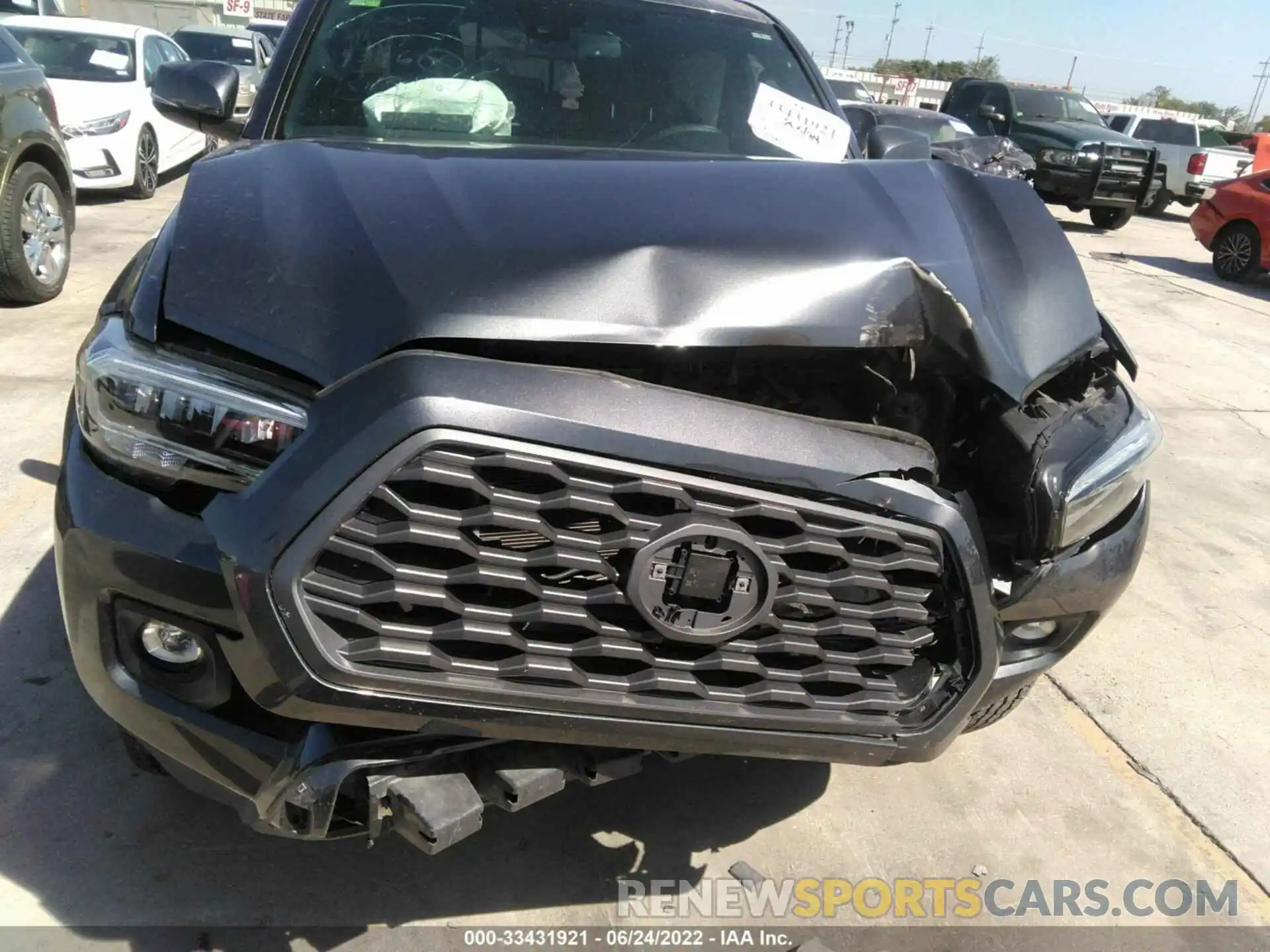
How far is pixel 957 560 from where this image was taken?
1673mm

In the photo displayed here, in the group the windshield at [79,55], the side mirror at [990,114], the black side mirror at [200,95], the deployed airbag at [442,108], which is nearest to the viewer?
the deployed airbag at [442,108]

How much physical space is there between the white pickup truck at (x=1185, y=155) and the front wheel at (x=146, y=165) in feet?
49.5

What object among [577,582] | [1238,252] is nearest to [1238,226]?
[1238,252]

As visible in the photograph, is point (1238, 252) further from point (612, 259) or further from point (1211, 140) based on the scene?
point (612, 259)

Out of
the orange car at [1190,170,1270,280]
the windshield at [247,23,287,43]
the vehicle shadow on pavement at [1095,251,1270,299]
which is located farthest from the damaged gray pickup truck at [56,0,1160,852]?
the windshield at [247,23,287,43]

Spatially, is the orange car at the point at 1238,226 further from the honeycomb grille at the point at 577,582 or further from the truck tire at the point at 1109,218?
the honeycomb grille at the point at 577,582

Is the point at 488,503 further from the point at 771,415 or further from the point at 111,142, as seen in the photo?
the point at 111,142

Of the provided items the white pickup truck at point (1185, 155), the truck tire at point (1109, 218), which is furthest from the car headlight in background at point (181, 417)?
the white pickup truck at point (1185, 155)

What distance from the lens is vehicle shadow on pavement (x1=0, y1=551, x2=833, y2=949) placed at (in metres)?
2.08

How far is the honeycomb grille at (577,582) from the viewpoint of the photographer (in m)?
1.45

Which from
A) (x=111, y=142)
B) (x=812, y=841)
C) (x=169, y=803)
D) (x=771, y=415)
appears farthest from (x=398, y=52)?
(x=111, y=142)

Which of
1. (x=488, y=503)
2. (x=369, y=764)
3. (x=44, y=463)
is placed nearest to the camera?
(x=488, y=503)

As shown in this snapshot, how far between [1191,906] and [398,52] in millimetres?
3109

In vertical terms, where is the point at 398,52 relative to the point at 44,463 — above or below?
above
